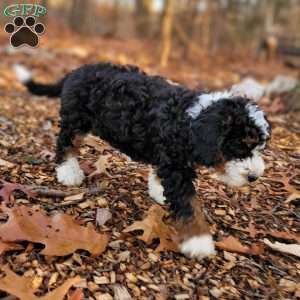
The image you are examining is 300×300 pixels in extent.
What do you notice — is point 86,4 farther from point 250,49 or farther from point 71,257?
point 71,257

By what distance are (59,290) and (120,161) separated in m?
2.23

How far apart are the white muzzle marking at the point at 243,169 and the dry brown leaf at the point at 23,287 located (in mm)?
1285

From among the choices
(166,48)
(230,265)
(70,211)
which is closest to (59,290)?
(70,211)

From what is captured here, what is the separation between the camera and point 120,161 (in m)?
5.16

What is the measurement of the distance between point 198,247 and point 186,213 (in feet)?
0.83

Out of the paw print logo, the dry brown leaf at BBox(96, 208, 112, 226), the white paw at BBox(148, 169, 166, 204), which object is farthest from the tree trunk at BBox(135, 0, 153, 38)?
the dry brown leaf at BBox(96, 208, 112, 226)

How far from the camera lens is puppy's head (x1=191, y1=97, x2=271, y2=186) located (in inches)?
Result: 136

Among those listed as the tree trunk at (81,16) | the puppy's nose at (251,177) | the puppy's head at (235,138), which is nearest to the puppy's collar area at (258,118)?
the puppy's head at (235,138)

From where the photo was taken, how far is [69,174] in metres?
4.63

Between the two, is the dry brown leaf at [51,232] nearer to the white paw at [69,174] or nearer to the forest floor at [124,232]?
the forest floor at [124,232]

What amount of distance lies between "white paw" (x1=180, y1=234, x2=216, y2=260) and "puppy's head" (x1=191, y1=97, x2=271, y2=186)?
0.49m

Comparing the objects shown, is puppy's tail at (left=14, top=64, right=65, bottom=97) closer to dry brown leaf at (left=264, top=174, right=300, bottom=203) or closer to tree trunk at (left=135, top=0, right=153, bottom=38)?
dry brown leaf at (left=264, top=174, right=300, bottom=203)

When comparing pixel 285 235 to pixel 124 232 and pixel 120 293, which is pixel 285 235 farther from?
pixel 120 293

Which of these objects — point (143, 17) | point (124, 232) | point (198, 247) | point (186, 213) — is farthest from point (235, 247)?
point (143, 17)
